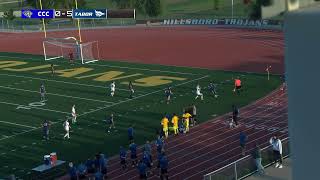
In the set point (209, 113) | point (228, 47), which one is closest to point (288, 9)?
point (209, 113)

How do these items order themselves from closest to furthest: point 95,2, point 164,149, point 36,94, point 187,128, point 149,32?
point 164,149 < point 187,128 < point 36,94 < point 149,32 < point 95,2

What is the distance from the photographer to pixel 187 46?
177ft

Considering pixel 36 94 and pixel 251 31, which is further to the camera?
pixel 251 31

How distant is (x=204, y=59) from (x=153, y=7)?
99.9 ft

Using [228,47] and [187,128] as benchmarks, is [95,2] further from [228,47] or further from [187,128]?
[187,128]

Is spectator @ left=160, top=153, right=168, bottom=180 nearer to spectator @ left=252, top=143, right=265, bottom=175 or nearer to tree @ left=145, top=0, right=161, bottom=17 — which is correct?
spectator @ left=252, top=143, right=265, bottom=175

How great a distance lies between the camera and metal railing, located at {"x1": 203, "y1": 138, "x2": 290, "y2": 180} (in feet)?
52.6

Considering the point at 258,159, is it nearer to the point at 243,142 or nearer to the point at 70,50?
the point at 243,142

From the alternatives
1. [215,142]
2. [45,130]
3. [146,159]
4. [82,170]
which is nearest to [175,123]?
[215,142]

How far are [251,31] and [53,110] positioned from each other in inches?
1330

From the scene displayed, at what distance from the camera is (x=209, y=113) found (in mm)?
30312

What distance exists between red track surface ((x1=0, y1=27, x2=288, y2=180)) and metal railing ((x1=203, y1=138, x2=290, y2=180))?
356 centimetres

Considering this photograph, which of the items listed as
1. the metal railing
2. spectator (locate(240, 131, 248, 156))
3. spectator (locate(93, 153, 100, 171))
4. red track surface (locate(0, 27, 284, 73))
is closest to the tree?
red track surface (locate(0, 27, 284, 73))
